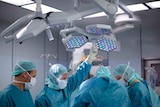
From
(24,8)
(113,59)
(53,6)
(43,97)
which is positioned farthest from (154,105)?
(113,59)

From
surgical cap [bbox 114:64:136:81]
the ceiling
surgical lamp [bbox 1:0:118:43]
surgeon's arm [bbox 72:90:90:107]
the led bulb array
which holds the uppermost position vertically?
the ceiling

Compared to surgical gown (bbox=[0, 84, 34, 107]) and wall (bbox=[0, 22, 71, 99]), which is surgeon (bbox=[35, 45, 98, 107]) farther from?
wall (bbox=[0, 22, 71, 99])

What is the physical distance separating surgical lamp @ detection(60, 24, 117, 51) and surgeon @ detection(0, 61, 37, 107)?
41 cm

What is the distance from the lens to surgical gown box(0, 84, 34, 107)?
2021 mm

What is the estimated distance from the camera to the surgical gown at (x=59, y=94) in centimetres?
234

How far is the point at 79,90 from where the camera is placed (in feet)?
7.88

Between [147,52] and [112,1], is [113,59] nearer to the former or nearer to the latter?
[147,52]

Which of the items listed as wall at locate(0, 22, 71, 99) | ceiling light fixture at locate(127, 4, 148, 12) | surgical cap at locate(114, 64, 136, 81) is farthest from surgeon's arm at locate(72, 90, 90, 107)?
wall at locate(0, 22, 71, 99)

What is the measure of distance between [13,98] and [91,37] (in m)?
0.75

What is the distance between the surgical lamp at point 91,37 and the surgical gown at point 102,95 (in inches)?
11.5

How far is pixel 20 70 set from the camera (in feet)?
6.99

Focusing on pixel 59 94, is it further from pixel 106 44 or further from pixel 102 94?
pixel 106 44

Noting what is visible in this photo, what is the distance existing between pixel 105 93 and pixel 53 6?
1.51m

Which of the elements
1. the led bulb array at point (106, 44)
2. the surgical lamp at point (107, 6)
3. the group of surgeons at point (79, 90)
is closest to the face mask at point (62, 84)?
the group of surgeons at point (79, 90)
